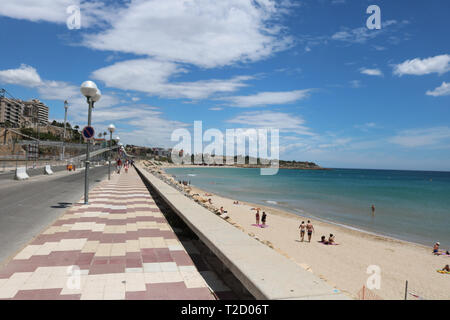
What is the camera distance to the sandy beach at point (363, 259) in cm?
1034

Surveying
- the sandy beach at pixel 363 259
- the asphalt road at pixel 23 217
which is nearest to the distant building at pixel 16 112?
the asphalt road at pixel 23 217

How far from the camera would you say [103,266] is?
4254 millimetres

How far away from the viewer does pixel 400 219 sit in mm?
28516

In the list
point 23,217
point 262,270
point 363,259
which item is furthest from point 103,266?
point 363,259

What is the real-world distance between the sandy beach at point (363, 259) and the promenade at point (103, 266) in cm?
288

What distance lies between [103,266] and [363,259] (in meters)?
12.8

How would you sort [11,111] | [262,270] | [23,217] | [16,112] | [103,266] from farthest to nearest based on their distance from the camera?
[16,112], [11,111], [23,217], [103,266], [262,270]

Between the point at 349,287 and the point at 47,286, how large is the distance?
9.34m

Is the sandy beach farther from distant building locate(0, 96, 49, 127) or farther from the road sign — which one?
distant building locate(0, 96, 49, 127)

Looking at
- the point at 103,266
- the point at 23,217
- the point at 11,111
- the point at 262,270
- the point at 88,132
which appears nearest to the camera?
the point at 262,270

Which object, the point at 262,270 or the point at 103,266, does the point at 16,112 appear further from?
the point at 262,270

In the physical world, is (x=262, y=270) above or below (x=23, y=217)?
above

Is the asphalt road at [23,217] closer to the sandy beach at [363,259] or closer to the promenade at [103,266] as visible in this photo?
the promenade at [103,266]
